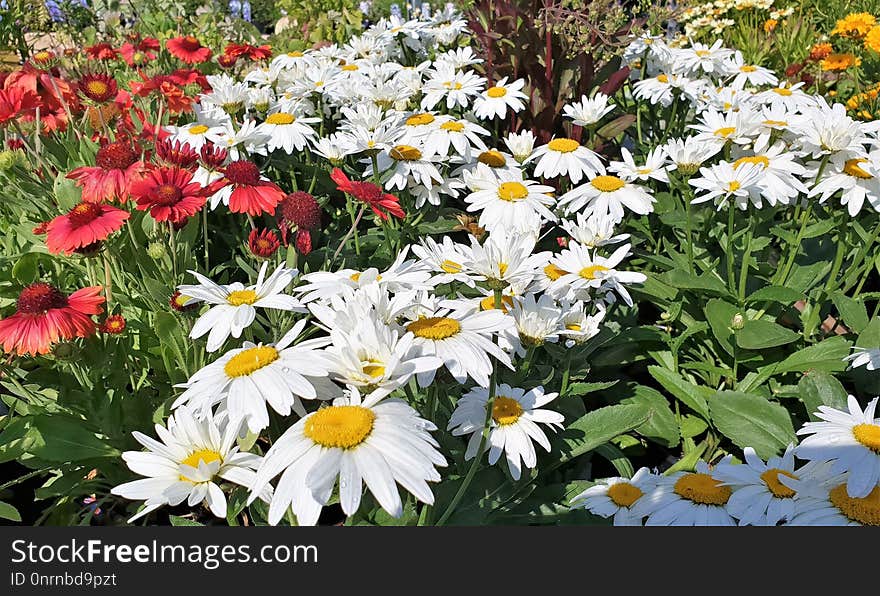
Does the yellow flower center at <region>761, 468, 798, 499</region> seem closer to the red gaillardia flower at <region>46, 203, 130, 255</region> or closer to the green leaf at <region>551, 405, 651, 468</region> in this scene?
the green leaf at <region>551, 405, 651, 468</region>

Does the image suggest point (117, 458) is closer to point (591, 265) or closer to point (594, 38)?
point (591, 265)

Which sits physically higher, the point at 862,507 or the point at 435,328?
the point at 435,328

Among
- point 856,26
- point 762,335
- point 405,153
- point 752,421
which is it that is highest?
point 856,26

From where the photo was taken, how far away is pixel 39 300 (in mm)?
1291

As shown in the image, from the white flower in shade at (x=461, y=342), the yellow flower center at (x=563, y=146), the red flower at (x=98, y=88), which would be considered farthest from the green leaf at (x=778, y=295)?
the red flower at (x=98, y=88)

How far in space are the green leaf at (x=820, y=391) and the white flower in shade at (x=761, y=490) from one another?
446 millimetres

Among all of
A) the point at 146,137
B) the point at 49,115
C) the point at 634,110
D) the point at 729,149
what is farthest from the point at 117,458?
the point at 634,110

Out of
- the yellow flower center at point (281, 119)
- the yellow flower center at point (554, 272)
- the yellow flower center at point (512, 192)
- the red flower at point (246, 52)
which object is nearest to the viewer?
the yellow flower center at point (554, 272)

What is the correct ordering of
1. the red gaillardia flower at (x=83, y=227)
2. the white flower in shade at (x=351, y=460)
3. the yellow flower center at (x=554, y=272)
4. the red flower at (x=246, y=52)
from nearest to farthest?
the white flower in shade at (x=351, y=460) < the red gaillardia flower at (x=83, y=227) < the yellow flower center at (x=554, y=272) < the red flower at (x=246, y=52)

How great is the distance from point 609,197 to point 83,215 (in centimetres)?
134

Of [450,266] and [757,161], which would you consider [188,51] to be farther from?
[757,161]

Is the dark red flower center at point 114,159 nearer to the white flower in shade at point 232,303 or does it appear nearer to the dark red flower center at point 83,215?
the dark red flower center at point 83,215

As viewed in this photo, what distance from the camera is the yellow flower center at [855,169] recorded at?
183 centimetres

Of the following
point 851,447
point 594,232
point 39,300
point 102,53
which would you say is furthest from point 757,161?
point 102,53
